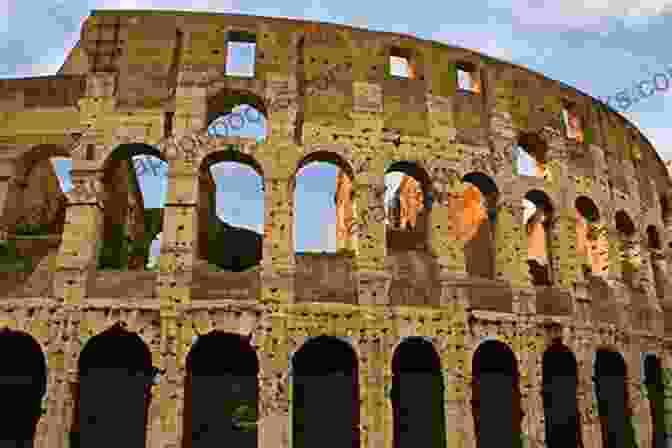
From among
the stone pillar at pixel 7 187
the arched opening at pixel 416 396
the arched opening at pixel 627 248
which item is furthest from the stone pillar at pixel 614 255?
the stone pillar at pixel 7 187

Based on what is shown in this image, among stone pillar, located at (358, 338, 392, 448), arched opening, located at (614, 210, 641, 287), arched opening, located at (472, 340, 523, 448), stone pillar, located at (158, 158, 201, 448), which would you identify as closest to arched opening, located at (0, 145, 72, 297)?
stone pillar, located at (158, 158, 201, 448)

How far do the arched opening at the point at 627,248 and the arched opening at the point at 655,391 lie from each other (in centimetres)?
213

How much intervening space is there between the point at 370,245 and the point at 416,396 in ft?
13.3

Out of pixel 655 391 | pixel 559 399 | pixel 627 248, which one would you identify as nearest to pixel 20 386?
pixel 559 399

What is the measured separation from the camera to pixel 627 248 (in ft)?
55.7

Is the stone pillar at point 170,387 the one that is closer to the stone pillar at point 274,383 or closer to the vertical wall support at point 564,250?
the stone pillar at point 274,383

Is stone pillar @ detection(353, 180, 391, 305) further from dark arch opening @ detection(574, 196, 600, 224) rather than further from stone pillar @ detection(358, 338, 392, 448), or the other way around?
dark arch opening @ detection(574, 196, 600, 224)

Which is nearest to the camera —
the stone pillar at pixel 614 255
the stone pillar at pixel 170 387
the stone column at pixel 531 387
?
the stone pillar at pixel 170 387

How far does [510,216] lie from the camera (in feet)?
46.0

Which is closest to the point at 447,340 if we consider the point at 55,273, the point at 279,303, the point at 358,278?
the point at 358,278

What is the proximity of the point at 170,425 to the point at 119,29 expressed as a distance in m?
8.73

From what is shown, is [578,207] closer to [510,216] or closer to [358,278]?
[510,216]

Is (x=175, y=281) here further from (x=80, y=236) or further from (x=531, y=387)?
(x=531, y=387)

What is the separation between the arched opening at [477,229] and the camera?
47.2 feet
